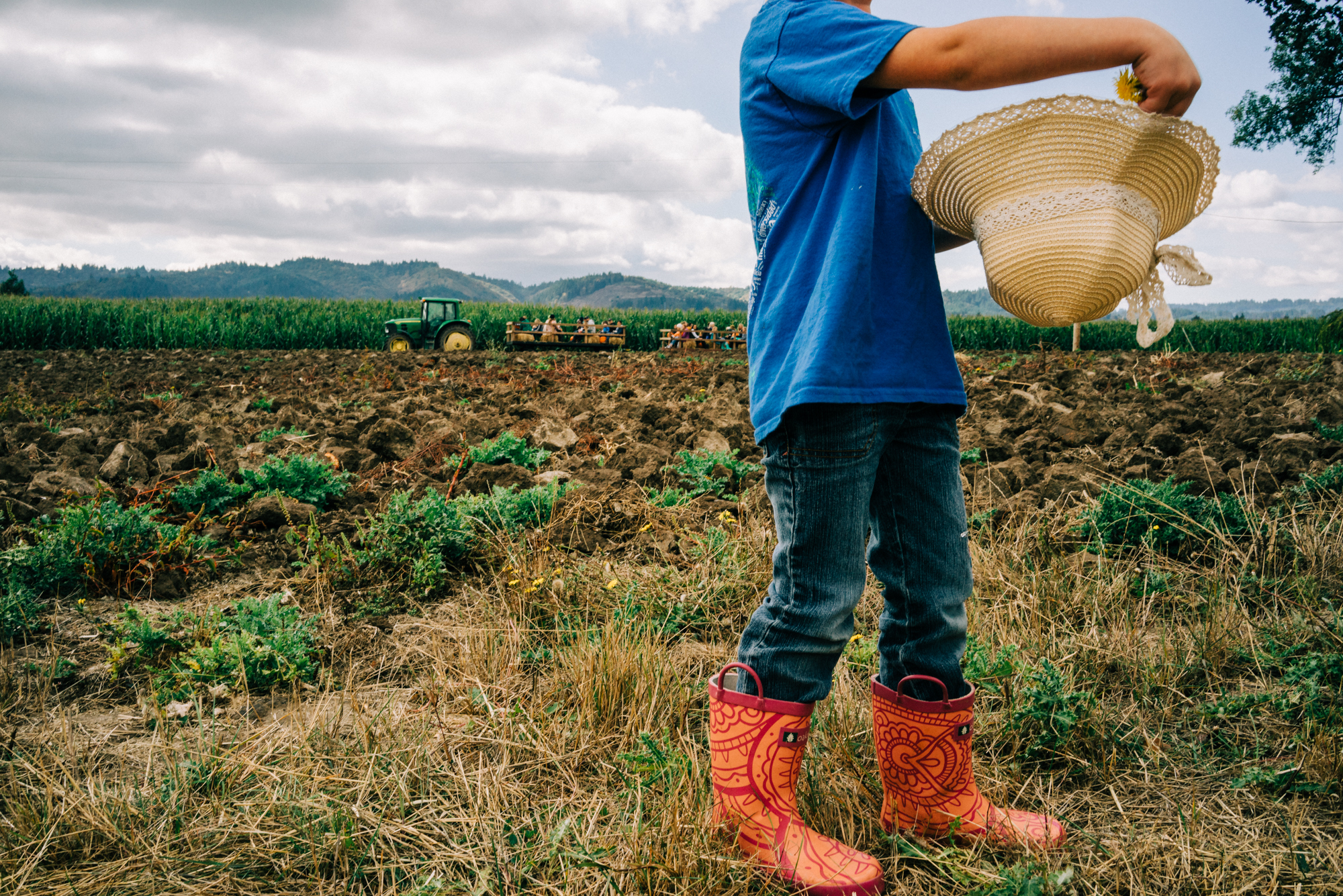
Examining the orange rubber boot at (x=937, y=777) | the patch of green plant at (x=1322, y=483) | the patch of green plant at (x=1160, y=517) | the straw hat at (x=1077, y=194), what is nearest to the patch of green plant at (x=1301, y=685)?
the patch of green plant at (x=1160, y=517)

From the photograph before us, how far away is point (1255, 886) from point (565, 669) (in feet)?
5.38

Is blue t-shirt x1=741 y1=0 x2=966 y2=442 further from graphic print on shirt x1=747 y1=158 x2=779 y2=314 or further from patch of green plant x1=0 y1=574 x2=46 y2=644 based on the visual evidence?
patch of green plant x1=0 y1=574 x2=46 y2=644

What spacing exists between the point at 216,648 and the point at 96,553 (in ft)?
3.54

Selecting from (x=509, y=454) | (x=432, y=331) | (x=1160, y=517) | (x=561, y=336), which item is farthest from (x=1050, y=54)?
(x=561, y=336)

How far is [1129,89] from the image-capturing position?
3.86ft

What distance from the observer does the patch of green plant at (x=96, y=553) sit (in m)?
2.89

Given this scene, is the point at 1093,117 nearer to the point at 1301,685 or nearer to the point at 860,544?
the point at 860,544

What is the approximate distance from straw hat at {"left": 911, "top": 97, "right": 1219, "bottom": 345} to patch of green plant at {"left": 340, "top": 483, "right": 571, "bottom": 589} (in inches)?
90.5

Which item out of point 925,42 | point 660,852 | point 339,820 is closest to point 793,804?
point 660,852

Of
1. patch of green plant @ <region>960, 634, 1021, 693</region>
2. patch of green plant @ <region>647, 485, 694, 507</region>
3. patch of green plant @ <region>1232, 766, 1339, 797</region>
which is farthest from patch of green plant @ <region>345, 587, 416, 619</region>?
patch of green plant @ <region>1232, 766, 1339, 797</region>

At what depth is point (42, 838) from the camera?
1578 millimetres

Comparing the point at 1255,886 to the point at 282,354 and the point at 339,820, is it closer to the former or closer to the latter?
the point at 339,820

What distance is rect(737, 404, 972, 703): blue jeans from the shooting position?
4.51ft

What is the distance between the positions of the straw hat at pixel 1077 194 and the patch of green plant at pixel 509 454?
3346mm
